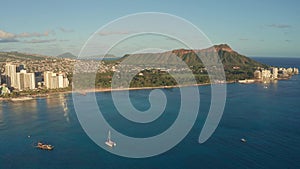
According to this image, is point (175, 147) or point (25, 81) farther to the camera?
point (25, 81)

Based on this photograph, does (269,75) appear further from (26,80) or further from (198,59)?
(26,80)

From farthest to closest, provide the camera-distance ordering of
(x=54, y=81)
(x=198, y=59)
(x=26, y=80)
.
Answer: (x=198, y=59), (x=54, y=81), (x=26, y=80)

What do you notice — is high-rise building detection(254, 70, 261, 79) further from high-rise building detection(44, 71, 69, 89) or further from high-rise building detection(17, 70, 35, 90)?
high-rise building detection(17, 70, 35, 90)

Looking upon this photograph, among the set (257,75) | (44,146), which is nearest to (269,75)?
(257,75)

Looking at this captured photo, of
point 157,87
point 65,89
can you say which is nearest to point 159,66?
point 157,87

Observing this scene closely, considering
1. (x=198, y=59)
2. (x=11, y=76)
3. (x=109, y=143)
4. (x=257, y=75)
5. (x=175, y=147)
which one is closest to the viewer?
(x=175, y=147)

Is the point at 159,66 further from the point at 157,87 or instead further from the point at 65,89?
the point at 65,89

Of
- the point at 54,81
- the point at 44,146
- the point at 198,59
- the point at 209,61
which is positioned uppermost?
the point at 198,59

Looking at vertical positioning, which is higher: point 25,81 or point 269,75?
point 269,75
